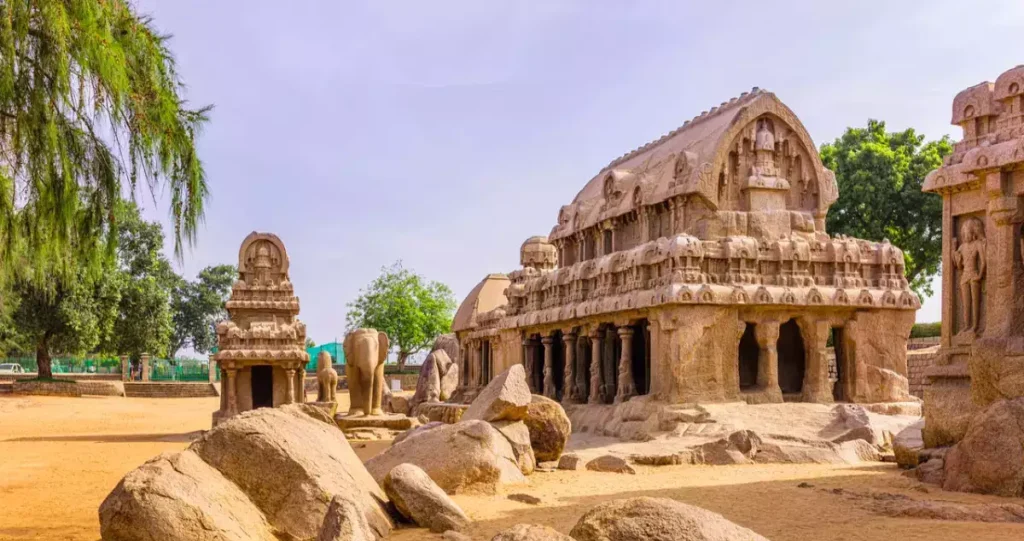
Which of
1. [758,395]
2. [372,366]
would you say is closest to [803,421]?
[758,395]

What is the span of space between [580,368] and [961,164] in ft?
38.0

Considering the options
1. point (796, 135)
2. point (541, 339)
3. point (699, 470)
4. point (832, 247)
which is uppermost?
point (796, 135)

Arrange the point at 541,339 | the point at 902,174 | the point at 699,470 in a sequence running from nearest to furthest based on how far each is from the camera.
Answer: the point at 699,470
the point at 541,339
the point at 902,174

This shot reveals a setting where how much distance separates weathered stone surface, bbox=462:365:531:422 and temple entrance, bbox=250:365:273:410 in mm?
13666

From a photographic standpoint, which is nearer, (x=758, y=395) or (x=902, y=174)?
(x=758, y=395)

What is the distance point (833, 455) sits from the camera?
15.0 meters

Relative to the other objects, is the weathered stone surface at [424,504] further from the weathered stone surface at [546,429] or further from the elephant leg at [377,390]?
the elephant leg at [377,390]

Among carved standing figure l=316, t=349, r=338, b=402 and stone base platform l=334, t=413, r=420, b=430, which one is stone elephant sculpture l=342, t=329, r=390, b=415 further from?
carved standing figure l=316, t=349, r=338, b=402

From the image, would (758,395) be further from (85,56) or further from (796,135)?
(85,56)

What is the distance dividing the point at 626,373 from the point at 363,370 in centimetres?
674

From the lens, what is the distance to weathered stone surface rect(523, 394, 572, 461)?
1429 centimetres

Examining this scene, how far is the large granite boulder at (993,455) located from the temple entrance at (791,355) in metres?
10.7

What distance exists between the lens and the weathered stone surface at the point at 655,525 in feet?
19.8

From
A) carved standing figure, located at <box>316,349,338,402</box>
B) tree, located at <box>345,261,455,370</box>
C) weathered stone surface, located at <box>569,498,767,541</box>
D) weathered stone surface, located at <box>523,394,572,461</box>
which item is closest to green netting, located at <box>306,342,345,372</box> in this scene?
tree, located at <box>345,261,455,370</box>
